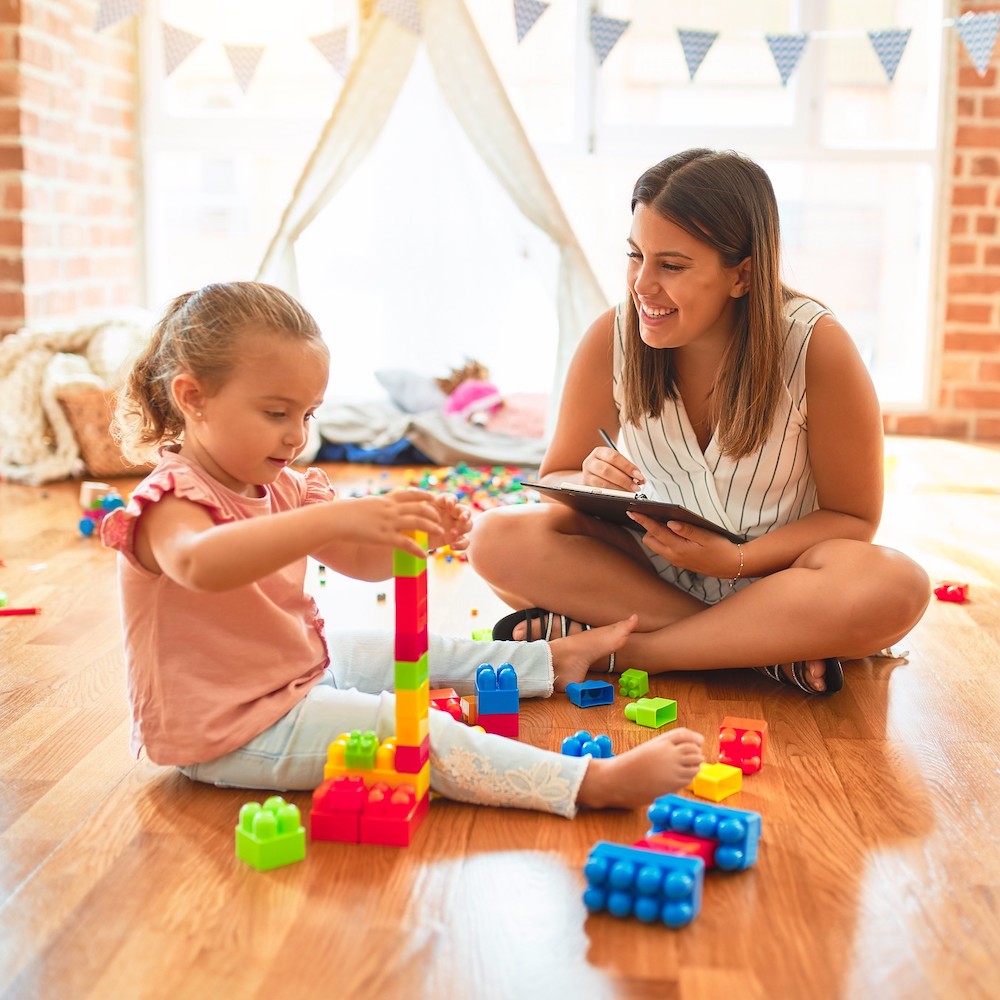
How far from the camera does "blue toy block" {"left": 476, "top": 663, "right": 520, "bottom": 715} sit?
1.52m

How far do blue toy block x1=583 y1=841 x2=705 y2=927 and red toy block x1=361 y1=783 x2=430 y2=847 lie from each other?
207 mm

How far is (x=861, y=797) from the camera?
1.37 metres

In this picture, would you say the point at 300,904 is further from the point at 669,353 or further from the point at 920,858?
the point at 669,353

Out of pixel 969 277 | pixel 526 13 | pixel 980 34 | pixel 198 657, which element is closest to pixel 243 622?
pixel 198 657

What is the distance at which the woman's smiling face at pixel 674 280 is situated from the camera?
164 centimetres

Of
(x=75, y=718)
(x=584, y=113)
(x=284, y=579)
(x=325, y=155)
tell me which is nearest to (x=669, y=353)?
(x=284, y=579)

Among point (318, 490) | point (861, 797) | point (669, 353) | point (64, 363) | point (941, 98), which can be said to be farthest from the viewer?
point (941, 98)

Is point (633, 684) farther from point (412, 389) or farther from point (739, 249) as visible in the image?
point (412, 389)

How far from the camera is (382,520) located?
1.17m

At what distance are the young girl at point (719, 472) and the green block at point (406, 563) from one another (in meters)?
0.53

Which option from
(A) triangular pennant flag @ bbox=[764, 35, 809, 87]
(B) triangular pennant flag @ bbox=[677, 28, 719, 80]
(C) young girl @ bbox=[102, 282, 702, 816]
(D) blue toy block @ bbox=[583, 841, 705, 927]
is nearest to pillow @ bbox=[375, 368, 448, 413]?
(B) triangular pennant flag @ bbox=[677, 28, 719, 80]

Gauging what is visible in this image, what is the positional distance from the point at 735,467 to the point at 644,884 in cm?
79

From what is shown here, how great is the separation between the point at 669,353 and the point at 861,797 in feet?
2.32

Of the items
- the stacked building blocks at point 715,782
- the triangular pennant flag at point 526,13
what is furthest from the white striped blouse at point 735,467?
the triangular pennant flag at point 526,13
